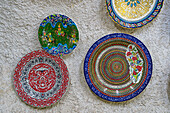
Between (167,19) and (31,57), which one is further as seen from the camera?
(167,19)

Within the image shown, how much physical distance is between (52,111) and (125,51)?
646mm

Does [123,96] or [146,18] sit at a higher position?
[146,18]

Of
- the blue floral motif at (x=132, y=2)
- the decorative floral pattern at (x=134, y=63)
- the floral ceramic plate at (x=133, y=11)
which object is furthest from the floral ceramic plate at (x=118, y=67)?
the blue floral motif at (x=132, y=2)

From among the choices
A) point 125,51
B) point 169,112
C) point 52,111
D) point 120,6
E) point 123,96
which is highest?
point 120,6

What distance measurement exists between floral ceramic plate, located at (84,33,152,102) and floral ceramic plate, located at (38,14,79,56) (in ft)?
0.48

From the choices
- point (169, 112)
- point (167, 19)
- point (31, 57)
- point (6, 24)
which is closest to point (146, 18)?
point (167, 19)

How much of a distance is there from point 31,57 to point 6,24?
275 millimetres

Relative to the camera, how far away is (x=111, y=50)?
1.26 metres

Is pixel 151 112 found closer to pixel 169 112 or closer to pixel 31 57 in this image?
pixel 169 112

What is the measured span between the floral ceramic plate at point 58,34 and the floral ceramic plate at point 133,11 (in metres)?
0.29

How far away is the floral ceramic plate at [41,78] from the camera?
3.93ft

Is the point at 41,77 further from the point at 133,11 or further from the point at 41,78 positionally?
the point at 133,11

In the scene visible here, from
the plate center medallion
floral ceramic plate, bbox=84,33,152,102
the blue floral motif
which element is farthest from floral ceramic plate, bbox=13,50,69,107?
the blue floral motif

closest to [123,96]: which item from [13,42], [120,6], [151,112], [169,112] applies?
[151,112]
